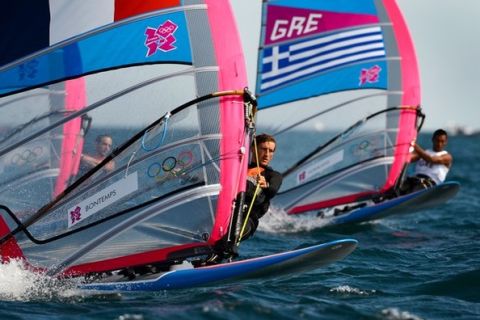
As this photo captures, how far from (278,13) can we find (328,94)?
1218 millimetres

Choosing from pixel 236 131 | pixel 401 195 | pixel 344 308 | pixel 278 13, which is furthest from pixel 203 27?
pixel 401 195

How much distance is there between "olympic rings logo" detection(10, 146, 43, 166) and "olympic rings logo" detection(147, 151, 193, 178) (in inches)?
34.7

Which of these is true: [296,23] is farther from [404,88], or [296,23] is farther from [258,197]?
[258,197]

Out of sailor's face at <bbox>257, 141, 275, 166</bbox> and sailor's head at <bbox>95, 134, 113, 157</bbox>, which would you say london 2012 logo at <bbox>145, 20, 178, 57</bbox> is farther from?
sailor's face at <bbox>257, 141, 275, 166</bbox>

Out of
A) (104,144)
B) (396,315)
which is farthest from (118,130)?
(396,315)

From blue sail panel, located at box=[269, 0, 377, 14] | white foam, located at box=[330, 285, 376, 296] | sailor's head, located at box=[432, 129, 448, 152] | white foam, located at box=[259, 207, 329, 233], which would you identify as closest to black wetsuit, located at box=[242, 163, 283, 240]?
white foam, located at box=[330, 285, 376, 296]

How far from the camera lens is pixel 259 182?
8.08m

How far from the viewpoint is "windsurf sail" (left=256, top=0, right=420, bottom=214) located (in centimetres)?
1247

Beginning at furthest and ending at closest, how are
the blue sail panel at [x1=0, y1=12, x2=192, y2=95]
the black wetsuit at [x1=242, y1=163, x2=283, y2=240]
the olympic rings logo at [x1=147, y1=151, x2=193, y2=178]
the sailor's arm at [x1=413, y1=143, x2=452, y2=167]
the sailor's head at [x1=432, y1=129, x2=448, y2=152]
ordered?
the sailor's arm at [x1=413, y1=143, x2=452, y2=167] < the sailor's head at [x1=432, y1=129, x2=448, y2=152] < the black wetsuit at [x1=242, y1=163, x2=283, y2=240] < the olympic rings logo at [x1=147, y1=151, x2=193, y2=178] < the blue sail panel at [x1=0, y1=12, x2=192, y2=95]

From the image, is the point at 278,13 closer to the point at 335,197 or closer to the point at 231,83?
the point at 335,197

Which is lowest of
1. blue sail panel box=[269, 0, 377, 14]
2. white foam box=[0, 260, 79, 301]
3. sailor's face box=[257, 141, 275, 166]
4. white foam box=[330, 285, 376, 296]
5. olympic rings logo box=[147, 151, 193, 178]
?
white foam box=[330, 285, 376, 296]

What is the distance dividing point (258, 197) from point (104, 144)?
1.40 meters

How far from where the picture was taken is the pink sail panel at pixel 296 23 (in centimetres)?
1240

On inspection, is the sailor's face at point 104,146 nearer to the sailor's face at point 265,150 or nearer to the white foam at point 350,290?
the sailor's face at point 265,150
